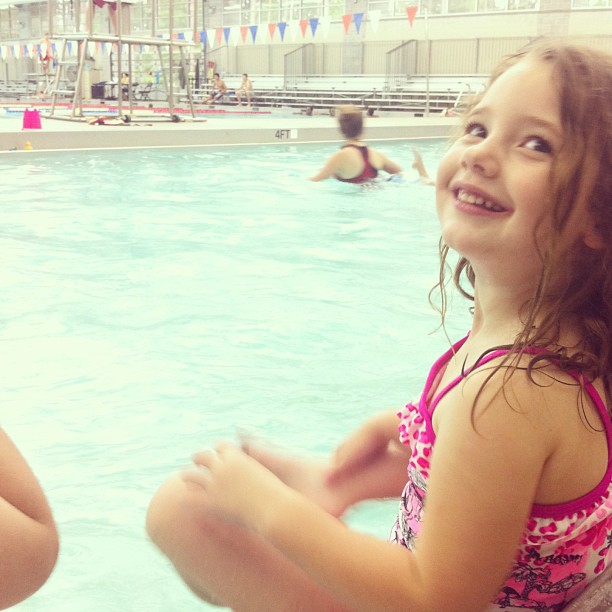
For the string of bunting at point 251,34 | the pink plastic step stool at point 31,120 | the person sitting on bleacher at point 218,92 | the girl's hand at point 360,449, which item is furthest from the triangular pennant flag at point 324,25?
the girl's hand at point 360,449

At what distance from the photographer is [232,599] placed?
103 centimetres

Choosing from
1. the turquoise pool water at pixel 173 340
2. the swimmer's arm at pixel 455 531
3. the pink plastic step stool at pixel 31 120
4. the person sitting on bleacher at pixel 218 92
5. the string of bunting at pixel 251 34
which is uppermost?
the string of bunting at pixel 251 34

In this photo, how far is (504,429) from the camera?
812 millimetres

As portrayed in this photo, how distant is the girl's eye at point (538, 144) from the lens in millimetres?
897

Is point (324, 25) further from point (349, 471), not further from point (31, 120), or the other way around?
point (349, 471)

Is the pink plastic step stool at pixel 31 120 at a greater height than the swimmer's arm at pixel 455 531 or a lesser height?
greater

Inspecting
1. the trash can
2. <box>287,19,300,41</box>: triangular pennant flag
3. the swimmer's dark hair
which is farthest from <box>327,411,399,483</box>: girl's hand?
<box>287,19,300,41</box>: triangular pennant flag

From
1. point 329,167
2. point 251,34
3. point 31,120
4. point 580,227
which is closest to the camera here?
point 580,227

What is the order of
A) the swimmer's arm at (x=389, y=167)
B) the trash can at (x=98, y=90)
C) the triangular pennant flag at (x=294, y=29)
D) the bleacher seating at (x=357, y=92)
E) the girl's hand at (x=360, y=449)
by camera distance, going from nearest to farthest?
the girl's hand at (x=360, y=449) < the swimmer's arm at (x=389, y=167) < the bleacher seating at (x=357, y=92) < the trash can at (x=98, y=90) < the triangular pennant flag at (x=294, y=29)

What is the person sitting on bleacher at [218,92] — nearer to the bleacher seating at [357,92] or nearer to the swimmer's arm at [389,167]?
the bleacher seating at [357,92]

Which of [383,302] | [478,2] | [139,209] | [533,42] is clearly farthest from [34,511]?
[478,2]

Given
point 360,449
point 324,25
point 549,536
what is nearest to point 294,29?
point 324,25

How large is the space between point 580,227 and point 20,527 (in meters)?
0.64

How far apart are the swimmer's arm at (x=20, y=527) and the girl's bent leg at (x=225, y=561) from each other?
10.9 inches
